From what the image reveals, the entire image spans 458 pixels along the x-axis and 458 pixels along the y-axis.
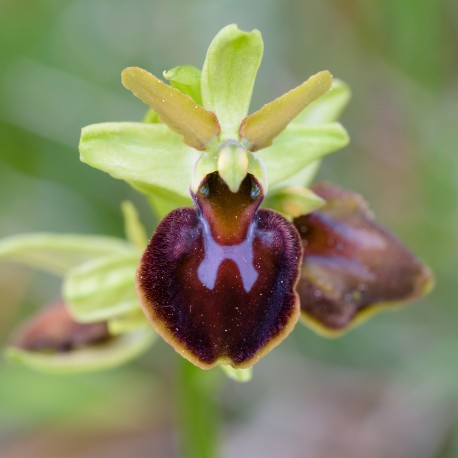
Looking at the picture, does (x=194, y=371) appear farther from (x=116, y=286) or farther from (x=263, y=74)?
(x=263, y=74)

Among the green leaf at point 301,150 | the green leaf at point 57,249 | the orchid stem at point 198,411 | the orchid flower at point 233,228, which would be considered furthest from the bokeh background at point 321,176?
the green leaf at point 301,150

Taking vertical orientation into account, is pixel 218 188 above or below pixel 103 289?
above

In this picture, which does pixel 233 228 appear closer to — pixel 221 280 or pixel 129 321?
pixel 221 280

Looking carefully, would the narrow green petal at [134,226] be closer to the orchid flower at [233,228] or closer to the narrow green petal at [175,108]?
the orchid flower at [233,228]

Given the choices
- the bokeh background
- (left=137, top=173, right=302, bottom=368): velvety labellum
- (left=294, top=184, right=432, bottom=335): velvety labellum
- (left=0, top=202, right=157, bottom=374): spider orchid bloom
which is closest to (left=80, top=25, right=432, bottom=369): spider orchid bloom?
(left=137, top=173, right=302, bottom=368): velvety labellum

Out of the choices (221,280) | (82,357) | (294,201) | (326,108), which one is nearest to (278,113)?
(294,201)

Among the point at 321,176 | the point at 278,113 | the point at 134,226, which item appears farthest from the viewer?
the point at 321,176
